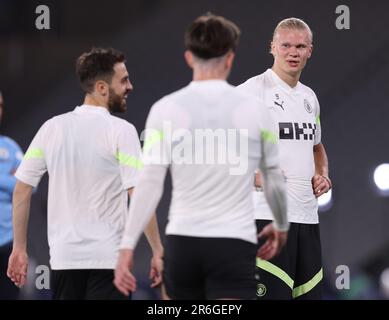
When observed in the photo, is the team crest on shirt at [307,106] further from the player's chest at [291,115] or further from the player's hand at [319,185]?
the player's hand at [319,185]

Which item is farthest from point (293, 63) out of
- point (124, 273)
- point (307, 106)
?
point (124, 273)

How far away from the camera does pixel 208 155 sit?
4.05m

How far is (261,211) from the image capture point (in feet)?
18.1

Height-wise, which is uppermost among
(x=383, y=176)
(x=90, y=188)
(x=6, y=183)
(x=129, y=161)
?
(x=129, y=161)

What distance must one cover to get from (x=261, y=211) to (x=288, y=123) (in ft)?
1.63

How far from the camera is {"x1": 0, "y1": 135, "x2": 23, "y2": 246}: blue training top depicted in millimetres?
6719

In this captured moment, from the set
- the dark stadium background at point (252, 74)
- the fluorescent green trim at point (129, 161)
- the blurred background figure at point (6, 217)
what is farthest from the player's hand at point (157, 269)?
the dark stadium background at point (252, 74)

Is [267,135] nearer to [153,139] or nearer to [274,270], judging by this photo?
[153,139]

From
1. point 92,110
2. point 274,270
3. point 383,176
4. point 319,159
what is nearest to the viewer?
point 92,110

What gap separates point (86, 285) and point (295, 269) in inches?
54.8

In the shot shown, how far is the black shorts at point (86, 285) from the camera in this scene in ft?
15.5

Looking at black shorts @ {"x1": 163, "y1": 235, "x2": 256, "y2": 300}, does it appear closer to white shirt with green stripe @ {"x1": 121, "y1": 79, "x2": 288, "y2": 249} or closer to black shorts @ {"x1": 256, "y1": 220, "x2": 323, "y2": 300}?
white shirt with green stripe @ {"x1": 121, "y1": 79, "x2": 288, "y2": 249}

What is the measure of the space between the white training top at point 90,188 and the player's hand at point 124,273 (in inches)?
24.6
